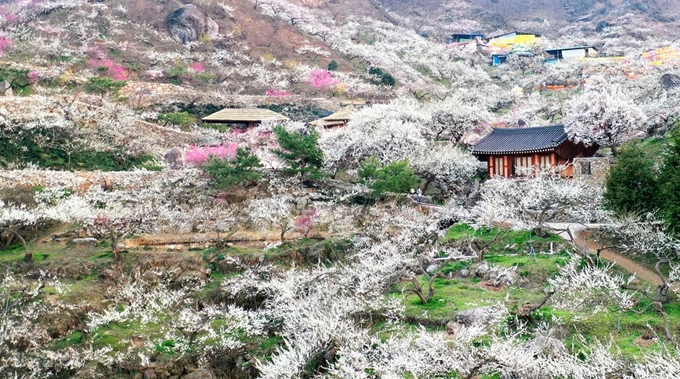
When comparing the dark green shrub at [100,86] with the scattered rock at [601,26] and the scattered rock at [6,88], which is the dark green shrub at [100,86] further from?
the scattered rock at [601,26]

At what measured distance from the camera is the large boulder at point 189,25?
221 ft

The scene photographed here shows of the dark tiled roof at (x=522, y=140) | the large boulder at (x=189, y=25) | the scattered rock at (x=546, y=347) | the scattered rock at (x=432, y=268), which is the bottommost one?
the scattered rock at (x=432, y=268)

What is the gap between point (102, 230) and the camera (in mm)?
28062

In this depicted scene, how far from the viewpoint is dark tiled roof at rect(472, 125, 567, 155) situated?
1233 inches

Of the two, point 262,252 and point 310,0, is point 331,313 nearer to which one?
point 262,252

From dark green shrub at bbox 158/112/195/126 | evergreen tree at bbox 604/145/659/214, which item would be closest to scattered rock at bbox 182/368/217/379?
evergreen tree at bbox 604/145/659/214

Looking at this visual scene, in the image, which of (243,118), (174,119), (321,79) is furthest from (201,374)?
(321,79)

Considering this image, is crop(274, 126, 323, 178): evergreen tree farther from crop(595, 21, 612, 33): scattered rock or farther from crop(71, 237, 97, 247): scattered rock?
crop(595, 21, 612, 33): scattered rock

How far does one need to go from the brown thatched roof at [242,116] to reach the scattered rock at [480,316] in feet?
97.1

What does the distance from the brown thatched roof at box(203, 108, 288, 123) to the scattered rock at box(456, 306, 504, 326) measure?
29.6 m

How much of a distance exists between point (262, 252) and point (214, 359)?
7.17m

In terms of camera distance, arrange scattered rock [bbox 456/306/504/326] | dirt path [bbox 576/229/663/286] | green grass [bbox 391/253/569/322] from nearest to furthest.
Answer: scattered rock [bbox 456/306/504/326], green grass [bbox 391/253/569/322], dirt path [bbox 576/229/663/286]

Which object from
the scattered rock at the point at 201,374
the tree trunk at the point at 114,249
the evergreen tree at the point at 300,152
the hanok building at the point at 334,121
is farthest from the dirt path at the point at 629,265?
the hanok building at the point at 334,121

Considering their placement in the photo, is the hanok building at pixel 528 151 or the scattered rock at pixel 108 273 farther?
the hanok building at pixel 528 151
